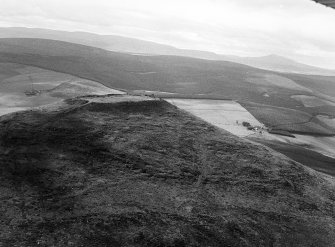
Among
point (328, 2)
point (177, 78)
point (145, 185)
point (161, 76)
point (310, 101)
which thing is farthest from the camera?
point (177, 78)

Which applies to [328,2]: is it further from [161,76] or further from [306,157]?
[161,76]

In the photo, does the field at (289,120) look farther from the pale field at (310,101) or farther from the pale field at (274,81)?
the pale field at (274,81)

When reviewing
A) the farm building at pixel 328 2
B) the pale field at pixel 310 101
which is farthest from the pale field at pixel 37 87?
the pale field at pixel 310 101

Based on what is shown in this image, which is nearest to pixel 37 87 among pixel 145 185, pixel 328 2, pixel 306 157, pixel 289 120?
pixel 289 120

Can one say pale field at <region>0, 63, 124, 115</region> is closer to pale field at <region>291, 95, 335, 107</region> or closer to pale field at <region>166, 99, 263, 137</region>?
pale field at <region>166, 99, 263, 137</region>

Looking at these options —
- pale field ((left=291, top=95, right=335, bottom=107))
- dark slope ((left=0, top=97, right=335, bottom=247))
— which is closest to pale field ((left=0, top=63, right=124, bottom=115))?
dark slope ((left=0, top=97, right=335, bottom=247))

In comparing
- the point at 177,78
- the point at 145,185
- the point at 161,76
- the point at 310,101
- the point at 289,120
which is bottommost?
the point at 289,120

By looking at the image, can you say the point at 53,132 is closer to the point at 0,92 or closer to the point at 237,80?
the point at 0,92
